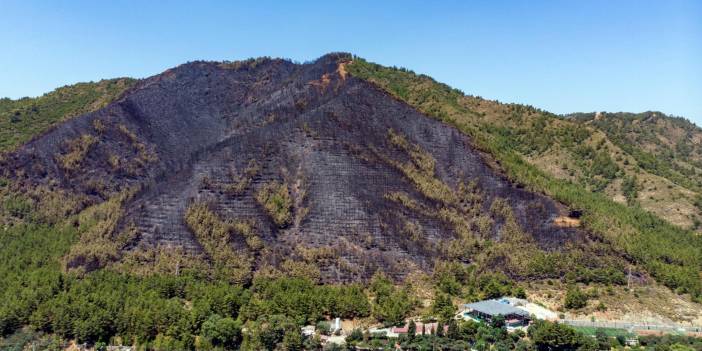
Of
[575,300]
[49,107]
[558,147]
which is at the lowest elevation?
[575,300]

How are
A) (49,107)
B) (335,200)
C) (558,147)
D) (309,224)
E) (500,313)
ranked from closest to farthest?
(500,313), (309,224), (335,200), (558,147), (49,107)

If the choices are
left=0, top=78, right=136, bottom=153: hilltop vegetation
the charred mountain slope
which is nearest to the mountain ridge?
the charred mountain slope

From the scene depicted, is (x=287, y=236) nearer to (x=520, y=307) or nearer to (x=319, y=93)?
(x=520, y=307)

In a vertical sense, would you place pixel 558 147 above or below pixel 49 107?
below

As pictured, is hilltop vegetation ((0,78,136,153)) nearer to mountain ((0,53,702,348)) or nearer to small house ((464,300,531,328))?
mountain ((0,53,702,348))

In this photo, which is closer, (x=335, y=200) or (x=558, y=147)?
(x=335, y=200)

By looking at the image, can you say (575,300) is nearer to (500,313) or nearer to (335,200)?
(500,313)

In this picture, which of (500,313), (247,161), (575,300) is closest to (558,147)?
(575,300)
